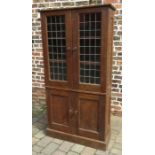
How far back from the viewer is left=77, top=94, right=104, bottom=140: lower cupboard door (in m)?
2.52

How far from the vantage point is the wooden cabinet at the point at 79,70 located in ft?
7.78

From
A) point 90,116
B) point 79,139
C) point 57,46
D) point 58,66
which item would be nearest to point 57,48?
point 57,46

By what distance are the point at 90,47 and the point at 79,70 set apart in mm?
324

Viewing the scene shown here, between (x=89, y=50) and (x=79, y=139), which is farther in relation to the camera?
(x=79, y=139)

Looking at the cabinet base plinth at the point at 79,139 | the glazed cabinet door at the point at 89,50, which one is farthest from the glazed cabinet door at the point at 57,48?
the cabinet base plinth at the point at 79,139

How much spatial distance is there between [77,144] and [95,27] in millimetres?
1571

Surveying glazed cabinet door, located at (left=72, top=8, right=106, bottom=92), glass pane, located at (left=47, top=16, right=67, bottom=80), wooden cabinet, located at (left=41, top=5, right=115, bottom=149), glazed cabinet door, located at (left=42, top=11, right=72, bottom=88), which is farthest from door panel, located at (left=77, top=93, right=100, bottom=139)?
glass pane, located at (left=47, top=16, right=67, bottom=80)

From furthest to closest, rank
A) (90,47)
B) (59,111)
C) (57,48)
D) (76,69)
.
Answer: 1. (59,111)
2. (57,48)
3. (76,69)
4. (90,47)

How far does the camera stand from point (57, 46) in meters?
2.64

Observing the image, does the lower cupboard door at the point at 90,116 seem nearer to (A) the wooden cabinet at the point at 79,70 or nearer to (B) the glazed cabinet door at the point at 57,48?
(A) the wooden cabinet at the point at 79,70

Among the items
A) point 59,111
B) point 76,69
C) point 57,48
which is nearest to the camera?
point 76,69

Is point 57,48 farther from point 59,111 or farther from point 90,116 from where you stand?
point 90,116

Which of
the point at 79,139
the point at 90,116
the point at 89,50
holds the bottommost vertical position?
the point at 79,139
